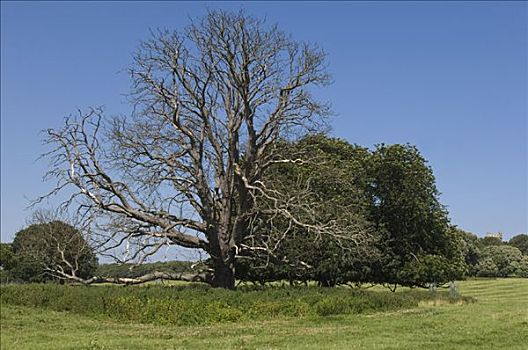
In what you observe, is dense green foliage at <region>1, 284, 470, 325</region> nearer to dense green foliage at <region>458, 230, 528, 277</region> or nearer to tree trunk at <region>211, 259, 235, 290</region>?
tree trunk at <region>211, 259, 235, 290</region>

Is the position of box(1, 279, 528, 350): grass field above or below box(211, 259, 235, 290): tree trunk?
below

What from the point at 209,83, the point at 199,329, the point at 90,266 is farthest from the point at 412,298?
the point at 90,266

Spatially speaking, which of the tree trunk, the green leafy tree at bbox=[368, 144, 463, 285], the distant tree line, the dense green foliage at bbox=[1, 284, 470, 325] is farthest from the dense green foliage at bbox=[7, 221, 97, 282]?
the green leafy tree at bbox=[368, 144, 463, 285]

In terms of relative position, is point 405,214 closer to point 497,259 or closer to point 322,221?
point 322,221

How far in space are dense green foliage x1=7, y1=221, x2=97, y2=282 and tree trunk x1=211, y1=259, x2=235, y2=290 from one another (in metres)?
6.11

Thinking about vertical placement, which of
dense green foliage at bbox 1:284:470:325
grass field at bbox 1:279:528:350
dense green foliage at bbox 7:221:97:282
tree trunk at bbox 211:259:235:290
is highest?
dense green foliage at bbox 7:221:97:282

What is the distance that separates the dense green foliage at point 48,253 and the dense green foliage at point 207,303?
18.6 ft

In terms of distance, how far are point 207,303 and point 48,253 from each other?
23867 millimetres

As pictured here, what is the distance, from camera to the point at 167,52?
29594mm

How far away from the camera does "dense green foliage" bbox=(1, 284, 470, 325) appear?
20.7 meters

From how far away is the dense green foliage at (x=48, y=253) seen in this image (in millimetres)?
33438

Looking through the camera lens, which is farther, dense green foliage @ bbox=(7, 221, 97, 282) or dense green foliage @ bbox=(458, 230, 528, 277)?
dense green foliage @ bbox=(458, 230, 528, 277)

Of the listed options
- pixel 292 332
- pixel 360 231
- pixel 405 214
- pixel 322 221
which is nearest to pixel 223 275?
pixel 322 221

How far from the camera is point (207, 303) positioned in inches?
826
